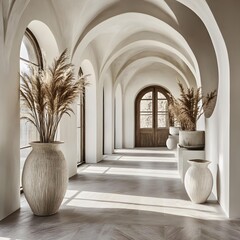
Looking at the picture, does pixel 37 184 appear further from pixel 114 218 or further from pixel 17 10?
pixel 17 10

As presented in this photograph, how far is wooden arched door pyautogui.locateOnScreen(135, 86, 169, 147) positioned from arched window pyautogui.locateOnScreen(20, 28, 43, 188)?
31.9ft

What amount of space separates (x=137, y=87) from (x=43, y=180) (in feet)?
38.4

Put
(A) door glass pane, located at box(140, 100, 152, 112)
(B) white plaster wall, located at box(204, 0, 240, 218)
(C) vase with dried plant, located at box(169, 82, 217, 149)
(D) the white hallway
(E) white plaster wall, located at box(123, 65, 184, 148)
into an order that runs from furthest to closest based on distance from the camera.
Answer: (A) door glass pane, located at box(140, 100, 152, 112), (E) white plaster wall, located at box(123, 65, 184, 148), (C) vase with dried plant, located at box(169, 82, 217, 149), (B) white plaster wall, located at box(204, 0, 240, 218), (D) the white hallway

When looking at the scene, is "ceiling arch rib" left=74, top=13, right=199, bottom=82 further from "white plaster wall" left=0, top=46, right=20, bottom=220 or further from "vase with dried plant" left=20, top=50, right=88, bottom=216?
"white plaster wall" left=0, top=46, right=20, bottom=220

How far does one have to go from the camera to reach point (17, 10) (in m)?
4.39

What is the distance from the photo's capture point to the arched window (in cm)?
584

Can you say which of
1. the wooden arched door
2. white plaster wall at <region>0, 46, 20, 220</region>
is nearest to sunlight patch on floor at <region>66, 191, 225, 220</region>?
white plaster wall at <region>0, 46, 20, 220</region>

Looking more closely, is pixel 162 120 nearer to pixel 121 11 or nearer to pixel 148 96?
pixel 148 96

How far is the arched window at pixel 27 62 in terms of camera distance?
5.84 metres

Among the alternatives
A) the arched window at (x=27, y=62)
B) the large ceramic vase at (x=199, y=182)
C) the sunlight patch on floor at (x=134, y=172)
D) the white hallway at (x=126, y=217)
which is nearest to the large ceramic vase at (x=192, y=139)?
the white hallway at (x=126, y=217)

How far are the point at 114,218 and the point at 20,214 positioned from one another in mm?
1367

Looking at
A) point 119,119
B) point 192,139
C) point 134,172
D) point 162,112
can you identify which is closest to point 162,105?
point 162,112

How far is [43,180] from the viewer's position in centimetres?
420

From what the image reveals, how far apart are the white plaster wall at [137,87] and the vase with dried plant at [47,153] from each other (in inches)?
426
